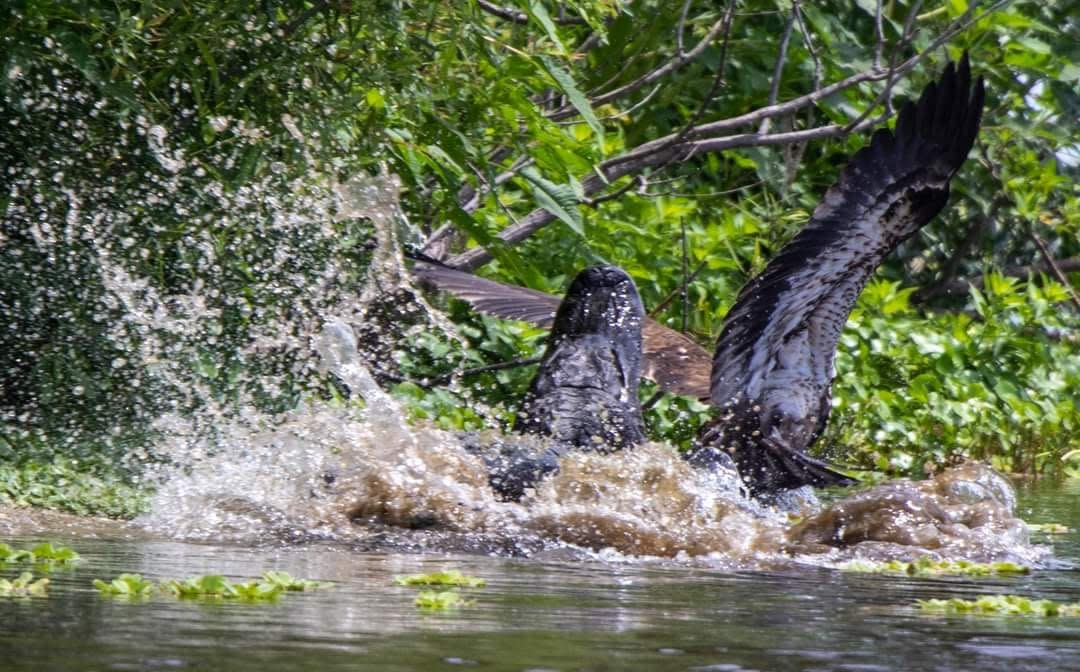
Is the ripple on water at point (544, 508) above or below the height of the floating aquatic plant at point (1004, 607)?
above

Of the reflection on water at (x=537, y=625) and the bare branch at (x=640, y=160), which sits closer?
the reflection on water at (x=537, y=625)

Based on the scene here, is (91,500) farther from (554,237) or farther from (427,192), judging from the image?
(554,237)

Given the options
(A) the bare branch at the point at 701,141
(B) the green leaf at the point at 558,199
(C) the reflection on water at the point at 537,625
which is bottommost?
(C) the reflection on water at the point at 537,625

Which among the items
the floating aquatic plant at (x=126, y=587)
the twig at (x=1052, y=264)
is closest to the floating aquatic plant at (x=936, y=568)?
the floating aquatic plant at (x=126, y=587)

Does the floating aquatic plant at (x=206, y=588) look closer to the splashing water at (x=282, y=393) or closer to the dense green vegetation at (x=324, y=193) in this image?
the splashing water at (x=282, y=393)

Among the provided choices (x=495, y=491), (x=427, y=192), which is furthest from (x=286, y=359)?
(x=495, y=491)

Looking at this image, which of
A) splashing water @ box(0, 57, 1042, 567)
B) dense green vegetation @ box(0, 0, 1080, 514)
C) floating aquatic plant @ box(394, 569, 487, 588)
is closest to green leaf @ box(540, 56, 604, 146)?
dense green vegetation @ box(0, 0, 1080, 514)

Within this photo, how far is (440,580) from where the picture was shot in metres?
3.96

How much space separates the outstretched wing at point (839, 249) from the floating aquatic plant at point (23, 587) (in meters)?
3.88

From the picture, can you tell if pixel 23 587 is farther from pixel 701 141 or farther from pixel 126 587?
pixel 701 141

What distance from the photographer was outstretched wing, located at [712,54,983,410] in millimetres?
6887

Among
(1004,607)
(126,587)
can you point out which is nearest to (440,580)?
(126,587)

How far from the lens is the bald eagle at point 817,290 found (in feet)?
22.5

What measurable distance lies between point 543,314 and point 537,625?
4.73 meters
